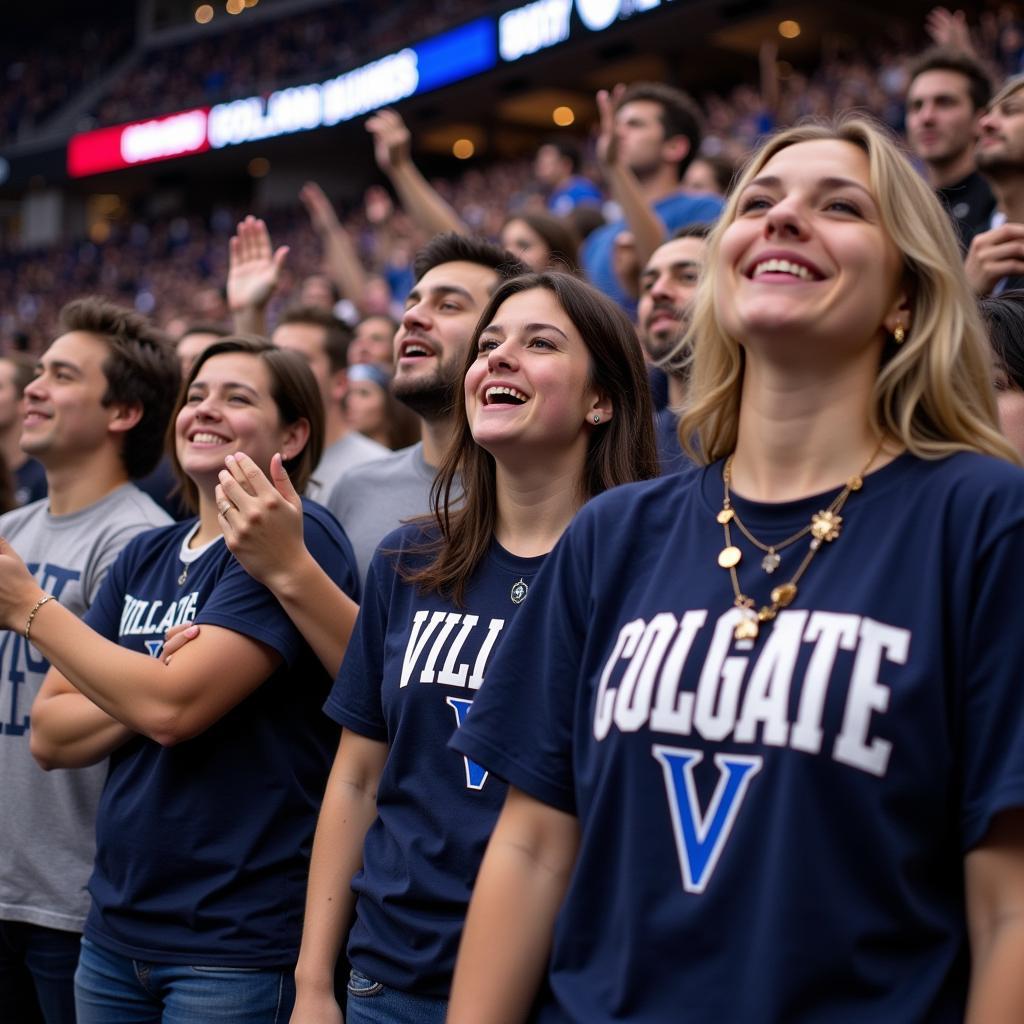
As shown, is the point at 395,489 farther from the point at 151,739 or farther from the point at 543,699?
the point at 543,699

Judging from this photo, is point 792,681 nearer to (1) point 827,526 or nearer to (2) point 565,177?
(1) point 827,526

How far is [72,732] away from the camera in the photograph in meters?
2.60

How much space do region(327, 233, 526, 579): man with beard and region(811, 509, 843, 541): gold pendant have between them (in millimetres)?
1591

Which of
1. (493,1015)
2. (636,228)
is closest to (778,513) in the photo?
(493,1015)

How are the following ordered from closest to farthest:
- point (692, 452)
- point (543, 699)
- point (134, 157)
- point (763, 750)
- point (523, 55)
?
point (763, 750) → point (543, 699) → point (692, 452) → point (523, 55) → point (134, 157)

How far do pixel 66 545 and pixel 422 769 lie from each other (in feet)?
5.01

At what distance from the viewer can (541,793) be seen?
1.63 m

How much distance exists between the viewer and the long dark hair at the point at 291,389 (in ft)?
9.84

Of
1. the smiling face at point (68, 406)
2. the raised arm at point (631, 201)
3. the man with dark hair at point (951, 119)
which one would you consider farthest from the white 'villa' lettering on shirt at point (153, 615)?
the man with dark hair at point (951, 119)

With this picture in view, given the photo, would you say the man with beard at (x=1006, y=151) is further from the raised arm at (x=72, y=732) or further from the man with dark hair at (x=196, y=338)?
the man with dark hair at (x=196, y=338)

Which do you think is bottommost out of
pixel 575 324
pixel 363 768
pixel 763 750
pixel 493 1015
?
pixel 493 1015

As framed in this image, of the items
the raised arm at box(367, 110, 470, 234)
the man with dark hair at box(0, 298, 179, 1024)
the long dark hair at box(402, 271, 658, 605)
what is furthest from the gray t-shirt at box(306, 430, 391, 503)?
the long dark hair at box(402, 271, 658, 605)

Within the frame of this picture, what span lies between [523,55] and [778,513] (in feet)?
56.9

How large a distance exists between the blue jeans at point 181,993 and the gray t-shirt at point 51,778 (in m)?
0.37
